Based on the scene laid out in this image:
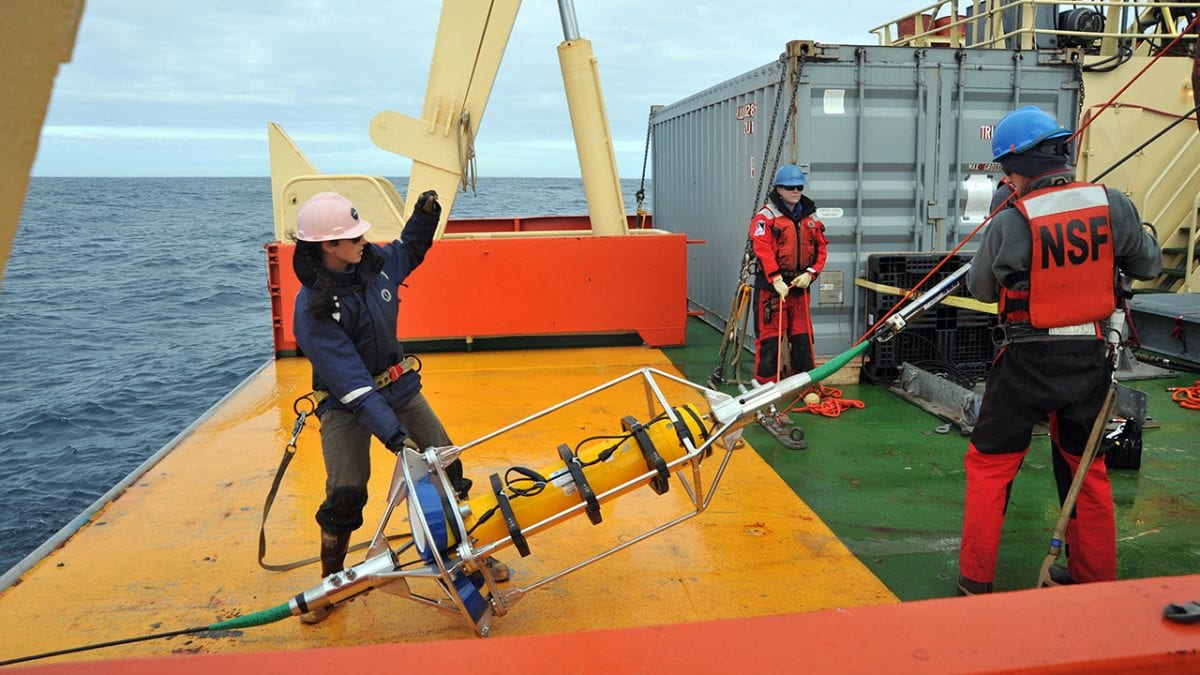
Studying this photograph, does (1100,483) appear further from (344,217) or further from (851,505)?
(344,217)

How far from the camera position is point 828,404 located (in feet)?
21.1

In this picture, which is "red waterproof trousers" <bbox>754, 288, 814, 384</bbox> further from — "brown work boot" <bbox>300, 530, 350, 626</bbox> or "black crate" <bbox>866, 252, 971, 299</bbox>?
"brown work boot" <bbox>300, 530, 350, 626</bbox>

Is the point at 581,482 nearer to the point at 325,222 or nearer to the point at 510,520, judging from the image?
the point at 510,520

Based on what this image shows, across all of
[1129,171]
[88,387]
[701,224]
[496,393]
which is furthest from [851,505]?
[88,387]

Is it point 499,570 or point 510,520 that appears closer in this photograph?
point 510,520

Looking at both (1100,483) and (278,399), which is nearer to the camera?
(1100,483)

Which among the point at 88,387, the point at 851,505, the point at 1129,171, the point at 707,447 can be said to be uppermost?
the point at 1129,171

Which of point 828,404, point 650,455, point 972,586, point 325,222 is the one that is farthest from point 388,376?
point 828,404

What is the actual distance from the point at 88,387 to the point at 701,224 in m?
9.99

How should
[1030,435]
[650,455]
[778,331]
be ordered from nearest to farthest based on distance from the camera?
[650,455]
[1030,435]
[778,331]

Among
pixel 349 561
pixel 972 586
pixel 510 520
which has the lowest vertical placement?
pixel 349 561

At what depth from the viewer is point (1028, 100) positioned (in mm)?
7211

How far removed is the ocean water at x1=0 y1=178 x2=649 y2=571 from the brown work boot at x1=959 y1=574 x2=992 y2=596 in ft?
12.8

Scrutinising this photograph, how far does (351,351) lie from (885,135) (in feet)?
17.4
